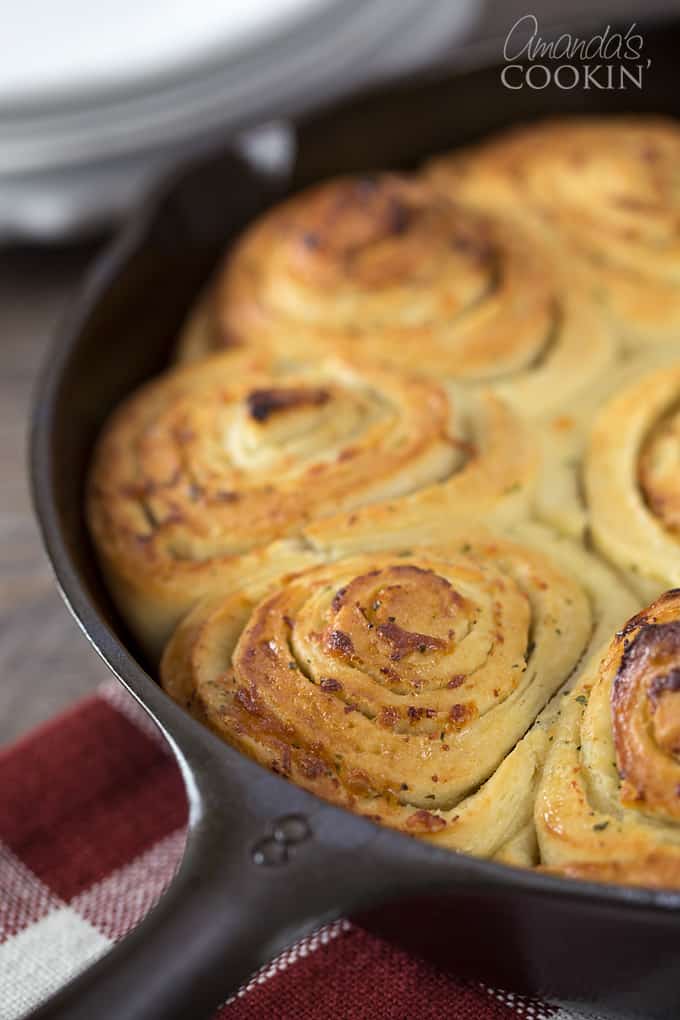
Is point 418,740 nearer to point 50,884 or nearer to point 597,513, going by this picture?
point 597,513

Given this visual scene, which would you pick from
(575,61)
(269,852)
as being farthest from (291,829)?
(575,61)

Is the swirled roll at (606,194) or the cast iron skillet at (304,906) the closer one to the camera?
the cast iron skillet at (304,906)

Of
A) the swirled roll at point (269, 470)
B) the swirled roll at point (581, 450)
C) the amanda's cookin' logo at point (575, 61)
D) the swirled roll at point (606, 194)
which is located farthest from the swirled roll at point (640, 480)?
the amanda's cookin' logo at point (575, 61)

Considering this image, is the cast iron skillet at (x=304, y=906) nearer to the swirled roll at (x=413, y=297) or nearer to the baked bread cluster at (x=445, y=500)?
the baked bread cluster at (x=445, y=500)

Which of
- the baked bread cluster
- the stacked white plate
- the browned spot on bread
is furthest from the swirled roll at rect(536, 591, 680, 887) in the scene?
the stacked white plate

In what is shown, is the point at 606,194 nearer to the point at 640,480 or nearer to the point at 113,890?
the point at 640,480

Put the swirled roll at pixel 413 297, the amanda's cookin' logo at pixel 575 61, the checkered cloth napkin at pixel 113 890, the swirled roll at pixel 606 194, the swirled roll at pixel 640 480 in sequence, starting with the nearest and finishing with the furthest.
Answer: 1. the checkered cloth napkin at pixel 113 890
2. the swirled roll at pixel 640 480
3. the swirled roll at pixel 413 297
4. the swirled roll at pixel 606 194
5. the amanda's cookin' logo at pixel 575 61
